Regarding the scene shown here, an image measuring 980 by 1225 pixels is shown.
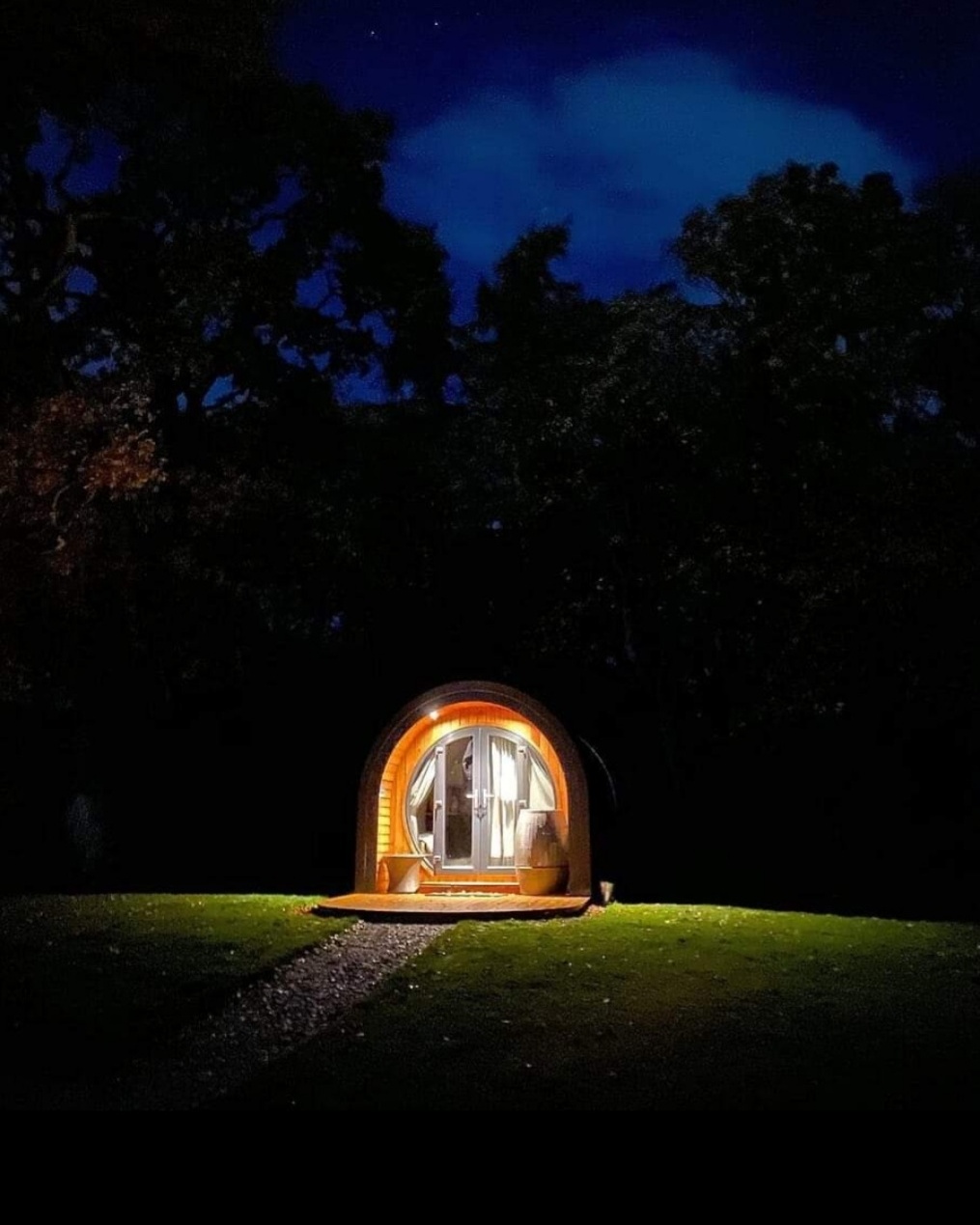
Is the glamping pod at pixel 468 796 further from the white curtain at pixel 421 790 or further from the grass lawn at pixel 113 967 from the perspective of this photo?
the grass lawn at pixel 113 967

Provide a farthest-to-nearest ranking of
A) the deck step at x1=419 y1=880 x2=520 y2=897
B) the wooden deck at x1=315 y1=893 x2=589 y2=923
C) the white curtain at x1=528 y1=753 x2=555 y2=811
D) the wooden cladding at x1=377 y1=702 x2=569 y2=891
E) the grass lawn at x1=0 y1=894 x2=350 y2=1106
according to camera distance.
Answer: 1. the white curtain at x1=528 y1=753 x2=555 y2=811
2. the deck step at x1=419 y1=880 x2=520 y2=897
3. the wooden cladding at x1=377 y1=702 x2=569 y2=891
4. the wooden deck at x1=315 y1=893 x2=589 y2=923
5. the grass lawn at x1=0 y1=894 x2=350 y2=1106

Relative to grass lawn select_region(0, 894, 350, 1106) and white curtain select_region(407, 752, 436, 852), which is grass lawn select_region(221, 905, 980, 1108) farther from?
white curtain select_region(407, 752, 436, 852)

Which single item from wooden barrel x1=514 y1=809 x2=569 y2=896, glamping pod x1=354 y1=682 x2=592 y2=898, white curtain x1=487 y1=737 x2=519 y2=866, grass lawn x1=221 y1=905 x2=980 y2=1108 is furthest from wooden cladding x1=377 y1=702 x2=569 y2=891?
grass lawn x1=221 y1=905 x2=980 y2=1108

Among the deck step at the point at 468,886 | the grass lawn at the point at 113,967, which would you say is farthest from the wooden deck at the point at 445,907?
the deck step at the point at 468,886

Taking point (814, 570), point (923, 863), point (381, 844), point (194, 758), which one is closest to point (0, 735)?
point (194, 758)

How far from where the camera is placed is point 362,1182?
420cm

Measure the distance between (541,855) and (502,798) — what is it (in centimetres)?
186

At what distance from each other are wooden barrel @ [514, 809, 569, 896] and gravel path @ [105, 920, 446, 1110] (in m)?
2.42

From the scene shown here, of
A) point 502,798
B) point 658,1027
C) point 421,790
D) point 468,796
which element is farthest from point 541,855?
point 658,1027

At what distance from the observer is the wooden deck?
1093 cm

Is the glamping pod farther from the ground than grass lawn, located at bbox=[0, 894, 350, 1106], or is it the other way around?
the glamping pod

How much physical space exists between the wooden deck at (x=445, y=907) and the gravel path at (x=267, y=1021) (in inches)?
22.8

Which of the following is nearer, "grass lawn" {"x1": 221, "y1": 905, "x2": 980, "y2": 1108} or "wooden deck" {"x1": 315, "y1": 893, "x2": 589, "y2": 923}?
"grass lawn" {"x1": 221, "y1": 905, "x2": 980, "y2": 1108}

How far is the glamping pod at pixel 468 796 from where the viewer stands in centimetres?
1285
